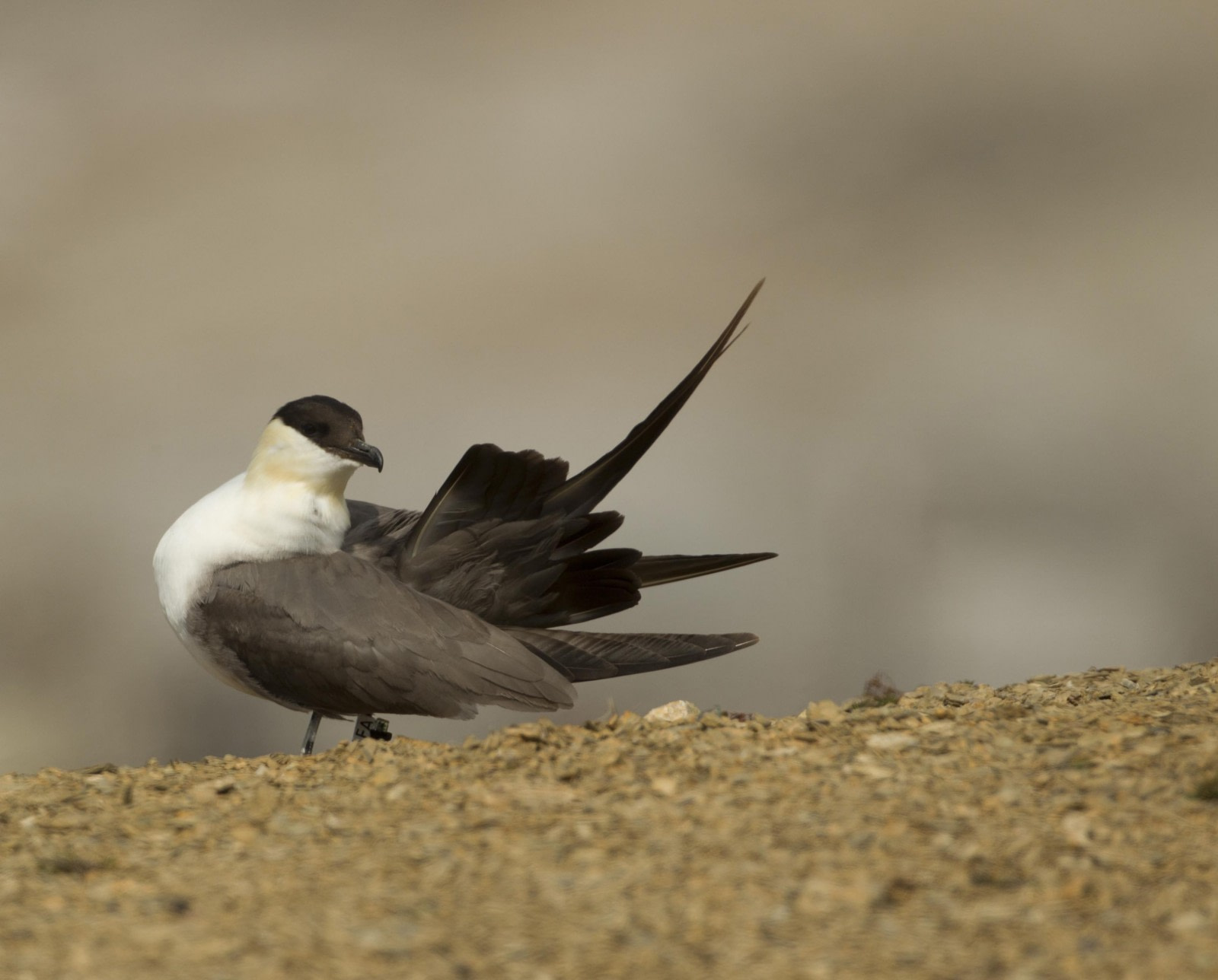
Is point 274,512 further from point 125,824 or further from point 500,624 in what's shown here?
point 125,824

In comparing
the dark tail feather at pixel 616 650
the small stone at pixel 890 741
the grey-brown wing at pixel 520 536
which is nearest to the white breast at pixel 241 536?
the grey-brown wing at pixel 520 536

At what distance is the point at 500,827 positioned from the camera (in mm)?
4688

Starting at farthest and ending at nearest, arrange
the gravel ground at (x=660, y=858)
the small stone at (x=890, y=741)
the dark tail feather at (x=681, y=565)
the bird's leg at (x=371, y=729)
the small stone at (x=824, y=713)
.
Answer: the dark tail feather at (x=681, y=565)
the bird's leg at (x=371, y=729)
the small stone at (x=824, y=713)
the small stone at (x=890, y=741)
the gravel ground at (x=660, y=858)

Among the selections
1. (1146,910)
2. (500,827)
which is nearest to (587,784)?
(500,827)

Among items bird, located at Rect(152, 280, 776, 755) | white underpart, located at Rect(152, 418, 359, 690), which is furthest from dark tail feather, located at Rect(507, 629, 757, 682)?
white underpart, located at Rect(152, 418, 359, 690)

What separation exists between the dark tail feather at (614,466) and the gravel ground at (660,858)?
2.38 metres

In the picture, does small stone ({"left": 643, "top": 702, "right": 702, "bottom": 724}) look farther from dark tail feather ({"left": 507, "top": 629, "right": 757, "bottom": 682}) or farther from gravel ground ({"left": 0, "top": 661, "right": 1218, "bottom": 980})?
gravel ground ({"left": 0, "top": 661, "right": 1218, "bottom": 980})

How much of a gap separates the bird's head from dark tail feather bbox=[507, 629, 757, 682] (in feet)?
4.71

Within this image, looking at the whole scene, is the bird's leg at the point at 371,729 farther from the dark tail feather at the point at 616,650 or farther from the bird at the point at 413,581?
the dark tail feather at the point at 616,650

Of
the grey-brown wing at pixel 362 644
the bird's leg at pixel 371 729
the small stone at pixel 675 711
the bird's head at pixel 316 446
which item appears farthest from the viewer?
the bird's leg at pixel 371 729

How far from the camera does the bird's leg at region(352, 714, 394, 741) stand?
27.5ft

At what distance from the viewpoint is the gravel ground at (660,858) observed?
3.75 m

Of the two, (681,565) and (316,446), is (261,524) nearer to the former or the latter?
(316,446)

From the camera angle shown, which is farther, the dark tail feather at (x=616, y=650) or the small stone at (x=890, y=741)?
the dark tail feather at (x=616, y=650)
